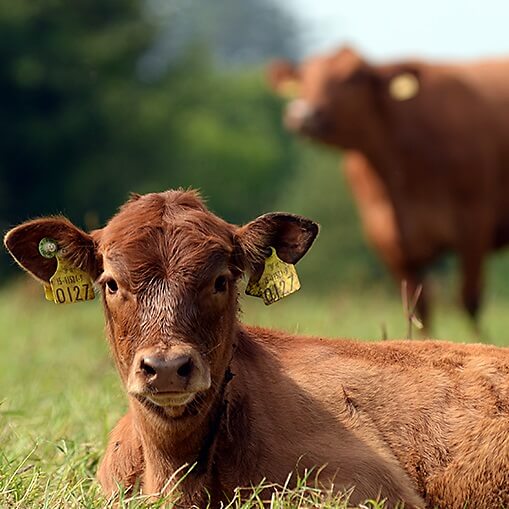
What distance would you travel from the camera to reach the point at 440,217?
48.3 feet

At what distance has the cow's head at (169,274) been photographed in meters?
4.78

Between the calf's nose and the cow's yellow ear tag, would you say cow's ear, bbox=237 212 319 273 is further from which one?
the calf's nose

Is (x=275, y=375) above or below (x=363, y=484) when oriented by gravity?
above

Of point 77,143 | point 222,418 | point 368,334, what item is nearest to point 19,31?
point 77,143

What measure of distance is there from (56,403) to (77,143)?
28385mm

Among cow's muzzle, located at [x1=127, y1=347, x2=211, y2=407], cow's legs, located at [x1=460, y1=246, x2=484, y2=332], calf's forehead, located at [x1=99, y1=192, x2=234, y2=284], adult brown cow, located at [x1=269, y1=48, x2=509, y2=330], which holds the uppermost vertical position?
calf's forehead, located at [x1=99, y1=192, x2=234, y2=284]

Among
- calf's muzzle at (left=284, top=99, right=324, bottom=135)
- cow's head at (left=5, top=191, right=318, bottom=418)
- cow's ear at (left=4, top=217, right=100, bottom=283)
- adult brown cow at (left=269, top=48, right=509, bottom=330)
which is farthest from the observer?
calf's muzzle at (left=284, top=99, right=324, bottom=135)

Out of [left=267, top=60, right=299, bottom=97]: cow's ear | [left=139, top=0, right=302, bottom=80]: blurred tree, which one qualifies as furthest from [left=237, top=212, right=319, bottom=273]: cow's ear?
[left=139, top=0, right=302, bottom=80]: blurred tree

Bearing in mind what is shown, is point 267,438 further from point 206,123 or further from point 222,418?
point 206,123

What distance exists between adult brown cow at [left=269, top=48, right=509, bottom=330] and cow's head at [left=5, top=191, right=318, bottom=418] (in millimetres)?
9359

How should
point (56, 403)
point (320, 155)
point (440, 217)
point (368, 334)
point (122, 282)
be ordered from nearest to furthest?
point (122, 282), point (56, 403), point (368, 334), point (440, 217), point (320, 155)

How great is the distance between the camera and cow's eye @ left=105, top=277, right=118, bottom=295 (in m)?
5.18

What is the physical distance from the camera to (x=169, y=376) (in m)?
4.65

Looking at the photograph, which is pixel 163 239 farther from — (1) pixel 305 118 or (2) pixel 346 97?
(2) pixel 346 97
